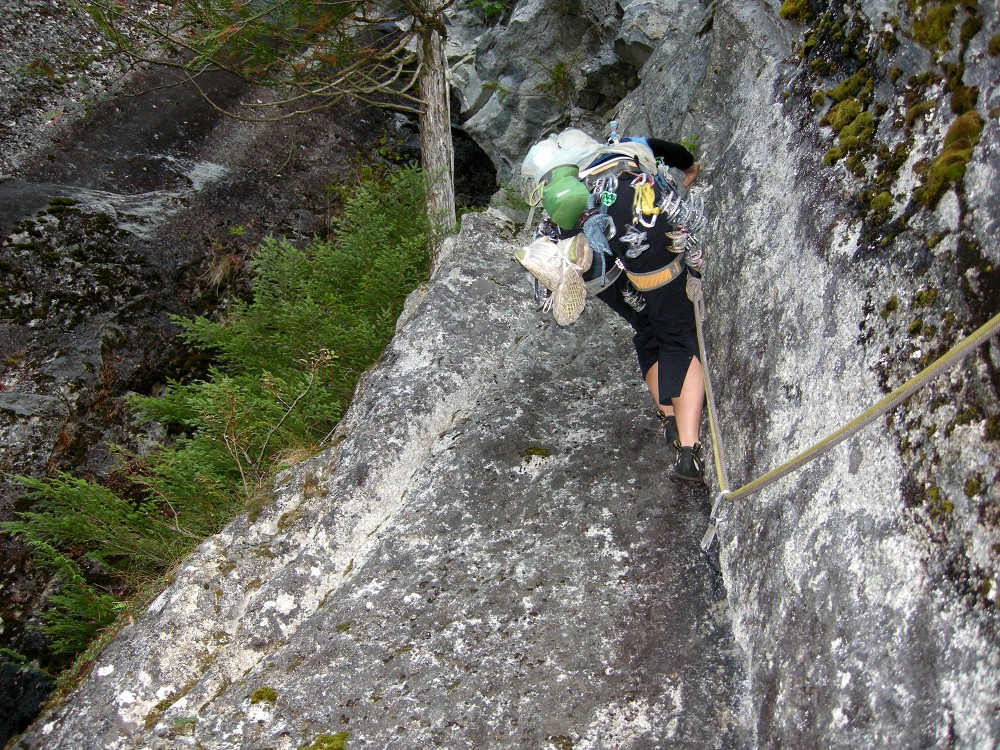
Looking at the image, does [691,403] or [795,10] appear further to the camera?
[795,10]

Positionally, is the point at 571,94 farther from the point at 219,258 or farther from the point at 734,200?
the point at 734,200

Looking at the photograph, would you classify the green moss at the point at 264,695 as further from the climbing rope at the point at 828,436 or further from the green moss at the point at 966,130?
the green moss at the point at 966,130

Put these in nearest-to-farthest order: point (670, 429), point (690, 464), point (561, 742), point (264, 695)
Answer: point (561, 742), point (264, 695), point (690, 464), point (670, 429)

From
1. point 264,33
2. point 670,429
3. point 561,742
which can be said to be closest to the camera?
point 561,742

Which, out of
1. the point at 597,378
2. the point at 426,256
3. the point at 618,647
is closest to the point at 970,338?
the point at 618,647

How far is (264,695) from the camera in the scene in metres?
3.47

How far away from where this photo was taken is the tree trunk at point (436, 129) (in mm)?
7676

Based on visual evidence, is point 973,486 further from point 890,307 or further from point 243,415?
point 243,415

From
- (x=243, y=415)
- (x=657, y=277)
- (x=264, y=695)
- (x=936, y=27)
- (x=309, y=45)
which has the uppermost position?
(x=309, y=45)

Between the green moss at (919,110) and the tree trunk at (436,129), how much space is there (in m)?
5.27

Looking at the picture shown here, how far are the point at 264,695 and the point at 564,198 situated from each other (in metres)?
2.89

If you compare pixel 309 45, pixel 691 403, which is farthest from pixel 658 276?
pixel 309 45

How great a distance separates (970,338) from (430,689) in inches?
102

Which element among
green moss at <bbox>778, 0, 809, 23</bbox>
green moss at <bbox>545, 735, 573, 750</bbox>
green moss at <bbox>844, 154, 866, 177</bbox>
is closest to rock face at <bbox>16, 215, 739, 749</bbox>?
green moss at <bbox>545, 735, 573, 750</bbox>
